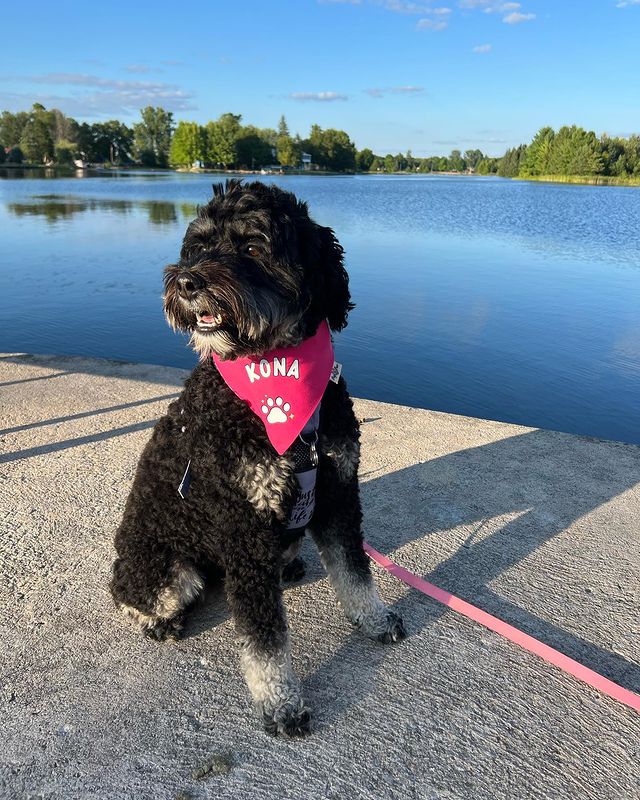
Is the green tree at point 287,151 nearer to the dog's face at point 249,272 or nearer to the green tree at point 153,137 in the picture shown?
the green tree at point 153,137

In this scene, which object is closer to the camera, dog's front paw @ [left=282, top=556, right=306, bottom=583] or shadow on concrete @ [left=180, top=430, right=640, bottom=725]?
shadow on concrete @ [left=180, top=430, right=640, bottom=725]

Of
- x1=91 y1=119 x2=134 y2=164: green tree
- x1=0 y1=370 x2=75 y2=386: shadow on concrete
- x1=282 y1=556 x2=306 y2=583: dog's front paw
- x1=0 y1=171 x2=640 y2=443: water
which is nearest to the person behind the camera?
x1=282 y1=556 x2=306 y2=583: dog's front paw

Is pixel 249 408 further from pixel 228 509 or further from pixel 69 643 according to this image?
pixel 69 643

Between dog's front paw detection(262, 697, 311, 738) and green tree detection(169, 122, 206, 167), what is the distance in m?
130

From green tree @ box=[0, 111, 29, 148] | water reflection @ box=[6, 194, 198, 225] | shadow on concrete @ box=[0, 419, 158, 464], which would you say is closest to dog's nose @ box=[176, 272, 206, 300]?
shadow on concrete @ box=[0, 419, 158, 464]

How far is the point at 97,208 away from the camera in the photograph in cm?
3089

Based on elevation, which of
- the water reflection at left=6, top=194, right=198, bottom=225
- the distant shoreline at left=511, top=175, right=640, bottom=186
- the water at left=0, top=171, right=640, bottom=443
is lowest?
the water at left=0, top=171, right=640, bottom=443

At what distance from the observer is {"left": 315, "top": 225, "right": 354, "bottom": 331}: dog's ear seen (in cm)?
248

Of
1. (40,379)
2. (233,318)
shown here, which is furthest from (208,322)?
(40,379)

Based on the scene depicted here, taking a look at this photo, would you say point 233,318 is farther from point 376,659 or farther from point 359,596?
point 376,659

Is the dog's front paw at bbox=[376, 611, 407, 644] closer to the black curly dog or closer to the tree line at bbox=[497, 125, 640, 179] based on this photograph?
Result: the black curly dog

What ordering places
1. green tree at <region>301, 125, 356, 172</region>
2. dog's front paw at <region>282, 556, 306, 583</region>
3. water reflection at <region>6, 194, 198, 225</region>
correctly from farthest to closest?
green tree at <region>301, 125, 356, 172</region> → water reflection at <region>6, 194, 198, 225</region> → dog's front paw at <region>282, 556, 306, 583</region>

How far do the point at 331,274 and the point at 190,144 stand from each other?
5139 inches

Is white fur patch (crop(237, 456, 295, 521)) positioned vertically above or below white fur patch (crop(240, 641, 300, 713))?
above
